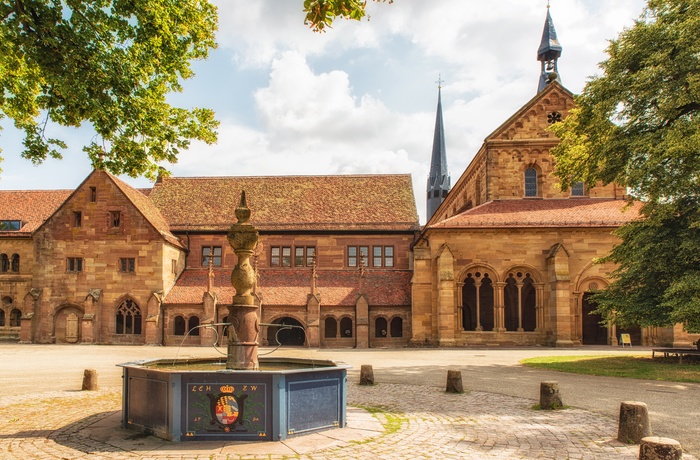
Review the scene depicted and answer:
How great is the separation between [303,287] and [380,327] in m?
5.69

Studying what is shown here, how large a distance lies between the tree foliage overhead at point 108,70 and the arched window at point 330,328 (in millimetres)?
21325

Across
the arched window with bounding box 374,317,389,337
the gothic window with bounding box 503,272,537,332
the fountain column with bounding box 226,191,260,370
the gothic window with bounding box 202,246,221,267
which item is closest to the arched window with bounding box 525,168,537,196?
the gothic window with bounding box 503,272,537,332

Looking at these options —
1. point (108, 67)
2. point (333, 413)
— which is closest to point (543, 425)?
point (333, 413)

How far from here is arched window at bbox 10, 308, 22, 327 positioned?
1578 inches

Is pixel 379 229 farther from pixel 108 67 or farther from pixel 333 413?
pixel 333 413

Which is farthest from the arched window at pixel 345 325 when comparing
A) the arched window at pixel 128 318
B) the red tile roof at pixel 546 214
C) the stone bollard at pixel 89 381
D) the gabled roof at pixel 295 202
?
the stone bollard at pixel 89 381

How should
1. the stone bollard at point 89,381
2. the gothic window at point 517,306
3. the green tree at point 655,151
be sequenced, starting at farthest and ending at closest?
1. the gothic window at point 517,306
2. the green tree at point 655,151
3. the stone bollard at point 89,381

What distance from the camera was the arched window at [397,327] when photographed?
35.5 metres

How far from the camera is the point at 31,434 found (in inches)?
374

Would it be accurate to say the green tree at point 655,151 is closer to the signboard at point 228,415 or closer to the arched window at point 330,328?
the signboard at point 228,415

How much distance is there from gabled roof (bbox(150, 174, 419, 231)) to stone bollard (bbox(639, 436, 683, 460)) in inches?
1282

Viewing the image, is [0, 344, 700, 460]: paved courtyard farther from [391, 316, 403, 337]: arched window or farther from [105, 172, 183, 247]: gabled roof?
[105, 172, 183, 247]: gabled roof

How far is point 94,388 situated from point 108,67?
821 cm

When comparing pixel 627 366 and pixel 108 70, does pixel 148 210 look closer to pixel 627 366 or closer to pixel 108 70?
pixel 108 70
